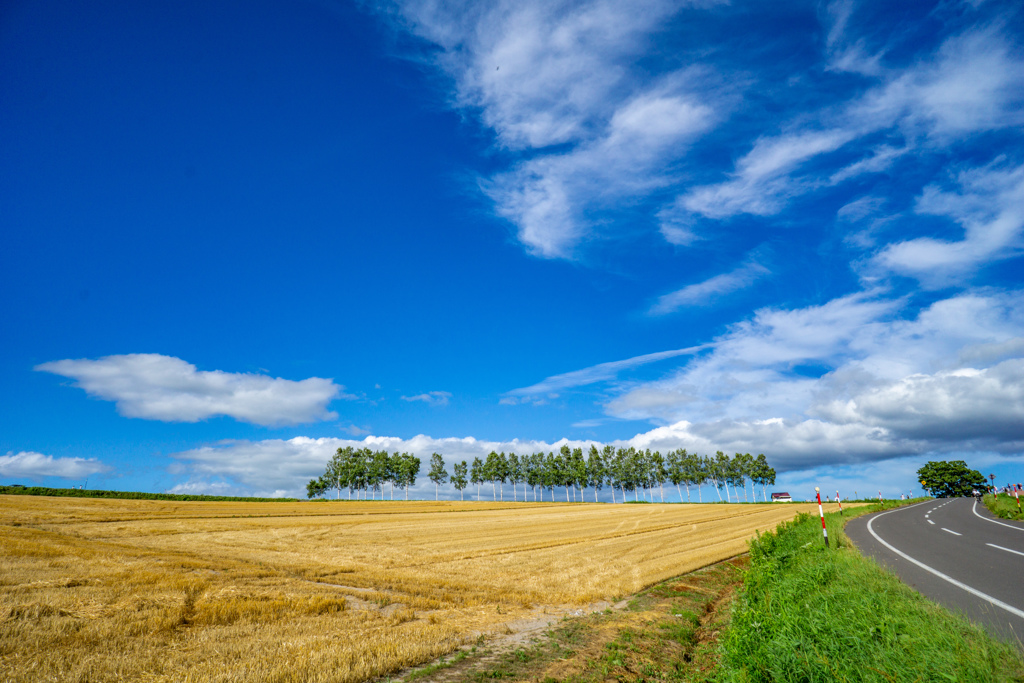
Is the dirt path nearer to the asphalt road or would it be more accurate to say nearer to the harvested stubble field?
the harvested stubble field

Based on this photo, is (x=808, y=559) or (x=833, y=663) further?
(x=808, y=559)

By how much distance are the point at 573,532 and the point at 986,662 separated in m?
37.4

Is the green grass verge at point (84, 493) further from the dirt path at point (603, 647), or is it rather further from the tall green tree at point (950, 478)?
the tall green tree at point (950, 478)

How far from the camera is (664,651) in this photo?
1140 cm

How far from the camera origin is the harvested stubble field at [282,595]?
381 inches

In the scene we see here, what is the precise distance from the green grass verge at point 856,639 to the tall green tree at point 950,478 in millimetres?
165906

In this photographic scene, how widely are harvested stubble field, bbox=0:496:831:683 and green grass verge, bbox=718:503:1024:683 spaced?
21.2ft

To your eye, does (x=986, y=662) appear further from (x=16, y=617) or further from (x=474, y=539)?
(x=474, y=539)

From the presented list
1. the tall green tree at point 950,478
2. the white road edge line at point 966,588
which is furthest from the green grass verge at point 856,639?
the tall green tree at point 950,478

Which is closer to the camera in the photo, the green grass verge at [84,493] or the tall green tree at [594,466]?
the green grass verge at [84,493]

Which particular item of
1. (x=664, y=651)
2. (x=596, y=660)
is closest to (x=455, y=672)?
(x=596, y=660)

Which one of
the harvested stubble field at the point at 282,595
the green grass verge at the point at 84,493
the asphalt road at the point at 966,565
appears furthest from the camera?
the green grass verge at the point at 84,493

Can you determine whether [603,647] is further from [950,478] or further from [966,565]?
[950,478]

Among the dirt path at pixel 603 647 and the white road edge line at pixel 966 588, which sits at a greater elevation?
the white road edge line at pixel 966 588
